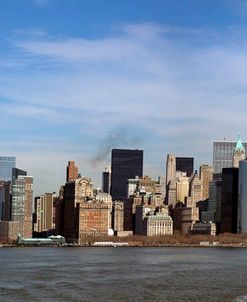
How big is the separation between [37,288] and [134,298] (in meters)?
8.93

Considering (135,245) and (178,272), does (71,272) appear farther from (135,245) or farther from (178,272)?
(135,245)

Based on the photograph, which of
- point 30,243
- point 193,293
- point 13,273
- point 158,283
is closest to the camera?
point 193,293

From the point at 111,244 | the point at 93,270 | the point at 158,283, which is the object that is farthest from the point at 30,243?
the point at 158,283

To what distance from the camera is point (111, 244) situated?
197 m

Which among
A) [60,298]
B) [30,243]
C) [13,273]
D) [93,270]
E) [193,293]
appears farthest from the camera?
[30,243]

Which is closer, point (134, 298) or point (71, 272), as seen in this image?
point (134, 298)

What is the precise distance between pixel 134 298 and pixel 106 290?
5.55 metres

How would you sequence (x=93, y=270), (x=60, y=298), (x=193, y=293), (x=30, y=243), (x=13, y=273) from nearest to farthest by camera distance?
1. (x=60, y=298)
2. (x=193, y=293)
3. (x=13, y=273)
4. (x=93, y=270)
5. (x=30, y=243)

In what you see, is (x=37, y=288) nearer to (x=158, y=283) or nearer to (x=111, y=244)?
(x=158, y=283)

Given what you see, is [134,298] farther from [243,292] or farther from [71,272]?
[71,272]

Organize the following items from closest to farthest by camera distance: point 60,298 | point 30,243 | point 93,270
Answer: point 60,298 → point 93,270 → point 30,243

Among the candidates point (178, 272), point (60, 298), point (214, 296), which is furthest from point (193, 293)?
point (178, 272)

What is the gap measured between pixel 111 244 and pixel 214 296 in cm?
14794

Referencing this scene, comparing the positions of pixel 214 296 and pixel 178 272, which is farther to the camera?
pixel 178 272
